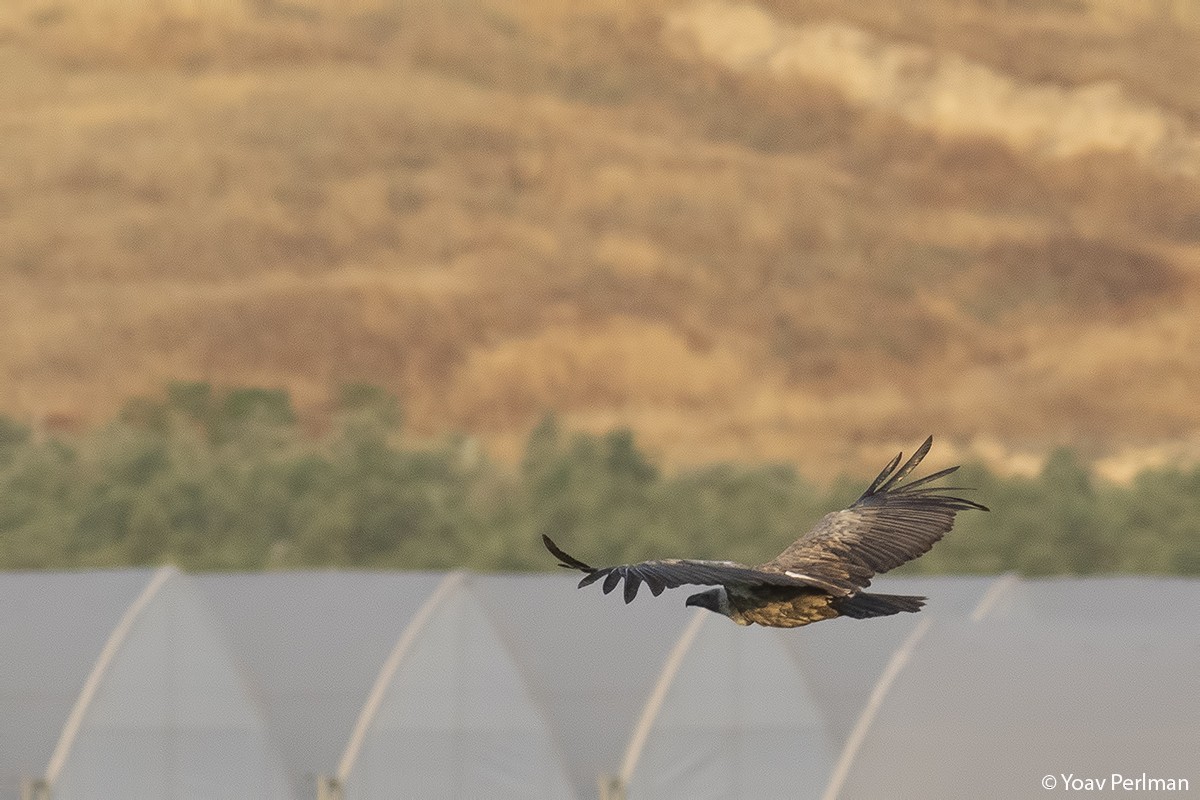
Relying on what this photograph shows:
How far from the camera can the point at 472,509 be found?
7675 centimetres

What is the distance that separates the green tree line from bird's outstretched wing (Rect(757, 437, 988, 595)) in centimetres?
4916

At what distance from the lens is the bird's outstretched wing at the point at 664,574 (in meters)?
10.1

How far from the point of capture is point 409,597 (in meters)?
28.1

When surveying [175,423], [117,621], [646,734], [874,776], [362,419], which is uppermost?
[175,423]

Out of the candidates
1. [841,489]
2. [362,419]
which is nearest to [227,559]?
[362,419]

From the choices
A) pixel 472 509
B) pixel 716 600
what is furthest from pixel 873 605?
pixel 472 509

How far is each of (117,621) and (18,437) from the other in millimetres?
68728

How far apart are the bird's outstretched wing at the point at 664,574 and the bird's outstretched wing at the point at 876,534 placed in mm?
1045

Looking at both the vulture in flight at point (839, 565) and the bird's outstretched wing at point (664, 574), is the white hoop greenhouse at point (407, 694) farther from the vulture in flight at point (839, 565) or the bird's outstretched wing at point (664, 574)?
the bird's outstretched wing at point (664, 574)

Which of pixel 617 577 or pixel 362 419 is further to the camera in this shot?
pixel 362 419

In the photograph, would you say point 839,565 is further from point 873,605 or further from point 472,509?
point 472,509

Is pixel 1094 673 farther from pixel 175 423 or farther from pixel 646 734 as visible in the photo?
pixel 175 423

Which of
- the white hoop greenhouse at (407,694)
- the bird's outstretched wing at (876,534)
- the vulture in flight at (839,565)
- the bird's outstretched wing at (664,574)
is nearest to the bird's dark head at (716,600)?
the vulture in flight at (839,565)

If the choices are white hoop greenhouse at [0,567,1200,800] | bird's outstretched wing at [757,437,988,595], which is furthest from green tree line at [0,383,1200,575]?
bird's outstretched wing at [757,437,988,595]
